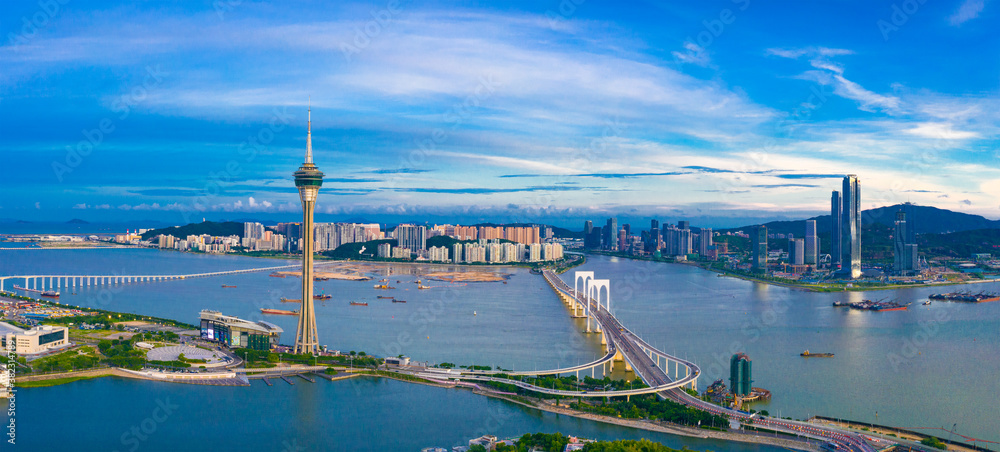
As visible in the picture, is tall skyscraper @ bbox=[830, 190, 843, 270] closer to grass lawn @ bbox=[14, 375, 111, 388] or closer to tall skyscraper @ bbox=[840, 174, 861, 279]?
tall skyscraper @ bbox=[840, 174, 861, 279]

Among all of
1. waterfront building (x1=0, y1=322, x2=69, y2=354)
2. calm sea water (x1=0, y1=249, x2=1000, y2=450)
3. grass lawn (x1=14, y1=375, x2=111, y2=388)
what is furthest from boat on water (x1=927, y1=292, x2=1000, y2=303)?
waterfront building (x1=0, y1=322, x2=69, y2=354)

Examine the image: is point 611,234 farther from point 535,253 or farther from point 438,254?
point 438,254

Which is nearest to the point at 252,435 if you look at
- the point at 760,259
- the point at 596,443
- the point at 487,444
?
the point at 487,444

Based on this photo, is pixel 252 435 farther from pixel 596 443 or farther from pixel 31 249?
pixel 31 249

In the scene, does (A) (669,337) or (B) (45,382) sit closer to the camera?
(B) (45,382)

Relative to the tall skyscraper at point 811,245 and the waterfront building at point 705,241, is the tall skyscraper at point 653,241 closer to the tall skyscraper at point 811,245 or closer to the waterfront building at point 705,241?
the waterfront building at point 705,241

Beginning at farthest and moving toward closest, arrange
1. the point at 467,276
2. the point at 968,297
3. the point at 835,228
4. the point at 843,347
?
the point at 835,228 < the point at 467,276 < the point at 968,297 < the point at 843,347

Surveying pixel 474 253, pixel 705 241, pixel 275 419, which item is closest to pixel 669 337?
pixel 275 419

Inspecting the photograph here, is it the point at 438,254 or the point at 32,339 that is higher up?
the point at 438,254
